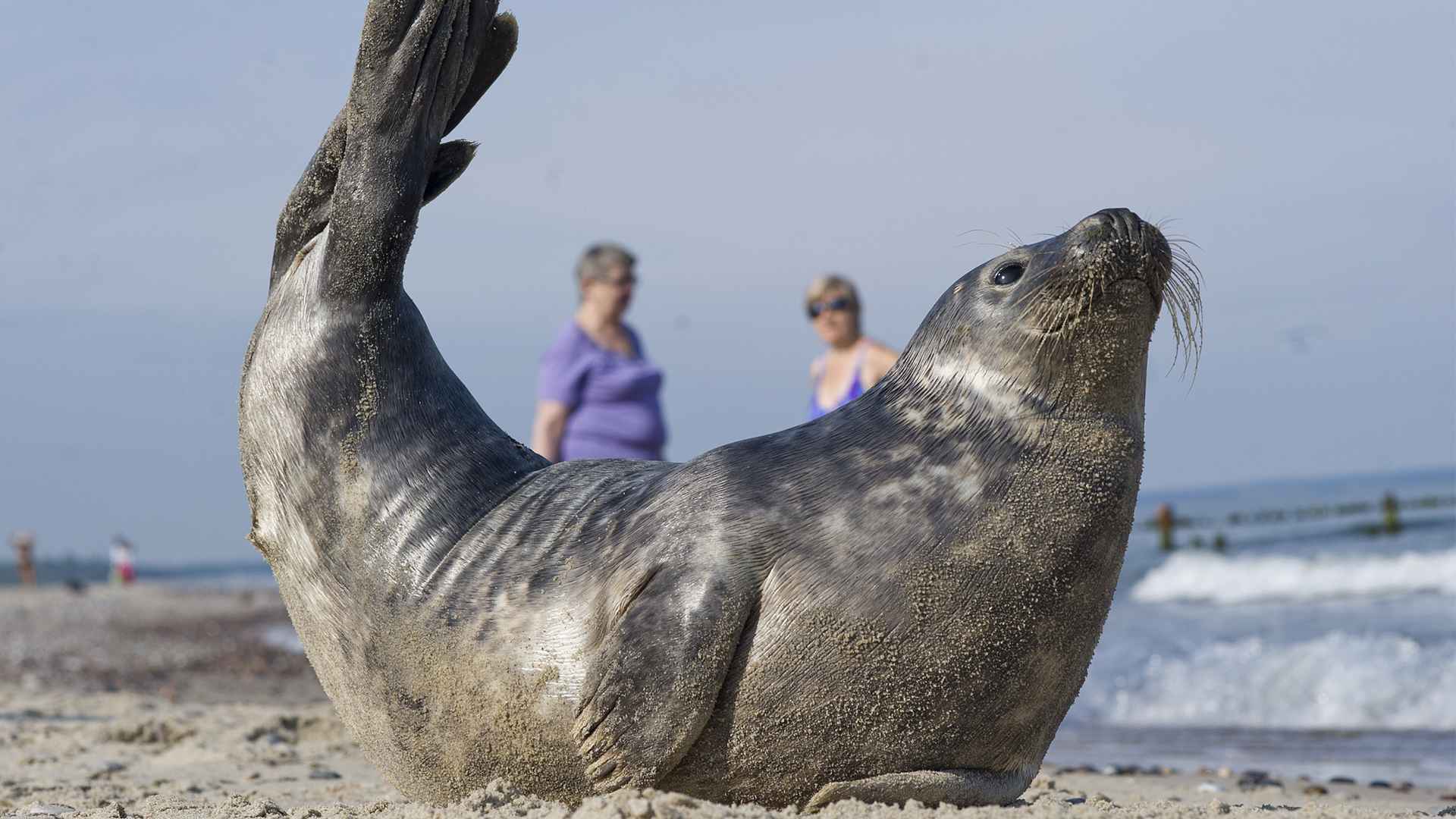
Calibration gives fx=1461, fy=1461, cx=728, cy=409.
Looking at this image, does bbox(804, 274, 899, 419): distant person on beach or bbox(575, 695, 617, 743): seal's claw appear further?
bbox(804, 274, 899, 419): distant person on beach

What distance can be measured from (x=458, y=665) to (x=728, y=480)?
2.39 feet

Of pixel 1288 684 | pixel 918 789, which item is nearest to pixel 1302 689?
pixel 1288 684

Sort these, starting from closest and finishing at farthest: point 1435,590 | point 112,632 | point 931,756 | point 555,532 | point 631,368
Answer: point 931,756 < point 555,532 < point 631,368 < point 1435,590 < point 112,632

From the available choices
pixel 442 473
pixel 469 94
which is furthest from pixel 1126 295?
pixel 469 94

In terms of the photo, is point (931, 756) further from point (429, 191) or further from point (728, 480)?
point (429, 191)

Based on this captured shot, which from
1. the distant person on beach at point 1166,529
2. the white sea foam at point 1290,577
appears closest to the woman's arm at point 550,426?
→ the white sea foam at point 1290,577

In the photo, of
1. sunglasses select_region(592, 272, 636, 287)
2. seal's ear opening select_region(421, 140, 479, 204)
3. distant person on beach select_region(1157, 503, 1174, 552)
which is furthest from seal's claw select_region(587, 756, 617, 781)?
distant person on beach select_region(1157, 503, 1174, 552)

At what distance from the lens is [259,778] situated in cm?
544

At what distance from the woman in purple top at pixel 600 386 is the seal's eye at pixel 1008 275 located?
3.26m

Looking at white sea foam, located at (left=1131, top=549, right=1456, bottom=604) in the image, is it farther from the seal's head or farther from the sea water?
the seal's head

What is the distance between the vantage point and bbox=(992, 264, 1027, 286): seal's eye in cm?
332

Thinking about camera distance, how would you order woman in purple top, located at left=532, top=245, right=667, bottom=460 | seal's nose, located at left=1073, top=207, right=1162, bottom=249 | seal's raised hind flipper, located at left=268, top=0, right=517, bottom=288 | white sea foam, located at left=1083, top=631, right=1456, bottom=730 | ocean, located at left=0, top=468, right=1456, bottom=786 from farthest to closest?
white sea foam, located at left=1083, top=631, right=1456, bottom=730 → ocean, located at left=0, top=468, right=1456, bottom=786 → woman in purple top, located at left=532, top=245, right=667, bottom=460 → seal's raised hind flipper, located at left=268, top=0, right=517, bottom=288 → seal's nose, located at left=1073, top=207, right=1162, bottom=249

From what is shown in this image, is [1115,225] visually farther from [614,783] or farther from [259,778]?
[259,778]

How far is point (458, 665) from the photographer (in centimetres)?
324
